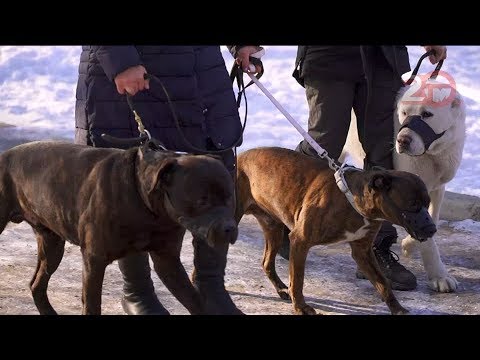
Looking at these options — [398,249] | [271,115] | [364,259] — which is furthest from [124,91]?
[271,115]

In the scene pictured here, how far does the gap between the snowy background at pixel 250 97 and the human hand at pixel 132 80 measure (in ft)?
14.4

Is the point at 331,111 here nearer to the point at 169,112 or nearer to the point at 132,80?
the point at 169,112

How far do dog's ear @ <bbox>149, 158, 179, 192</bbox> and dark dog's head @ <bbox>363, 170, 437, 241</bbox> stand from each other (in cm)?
133

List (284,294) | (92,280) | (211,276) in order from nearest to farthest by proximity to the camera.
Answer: (92,280) → (211,276) → (284,294)

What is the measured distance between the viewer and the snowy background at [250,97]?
8.97m

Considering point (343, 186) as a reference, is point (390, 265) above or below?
below

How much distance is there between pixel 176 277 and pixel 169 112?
2.67 feet

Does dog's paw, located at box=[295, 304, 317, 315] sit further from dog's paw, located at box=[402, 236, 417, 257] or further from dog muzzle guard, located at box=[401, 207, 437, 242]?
dog's paw, located at box=[402, 236, 417, 257]

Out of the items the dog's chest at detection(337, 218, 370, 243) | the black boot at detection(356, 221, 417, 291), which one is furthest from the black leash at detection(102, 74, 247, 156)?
the black boot at detection(356, 221, 417, 291)

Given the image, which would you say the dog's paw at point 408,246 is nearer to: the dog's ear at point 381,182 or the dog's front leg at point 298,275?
the dog's front leg at point 298,275

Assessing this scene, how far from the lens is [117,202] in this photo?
10.3ft

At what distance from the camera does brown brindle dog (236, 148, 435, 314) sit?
3.89m

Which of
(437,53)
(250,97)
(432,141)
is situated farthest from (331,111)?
(250,97)

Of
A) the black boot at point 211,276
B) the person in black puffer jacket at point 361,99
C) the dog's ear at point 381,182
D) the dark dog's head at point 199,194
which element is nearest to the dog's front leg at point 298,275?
the black boot at point 211,276
